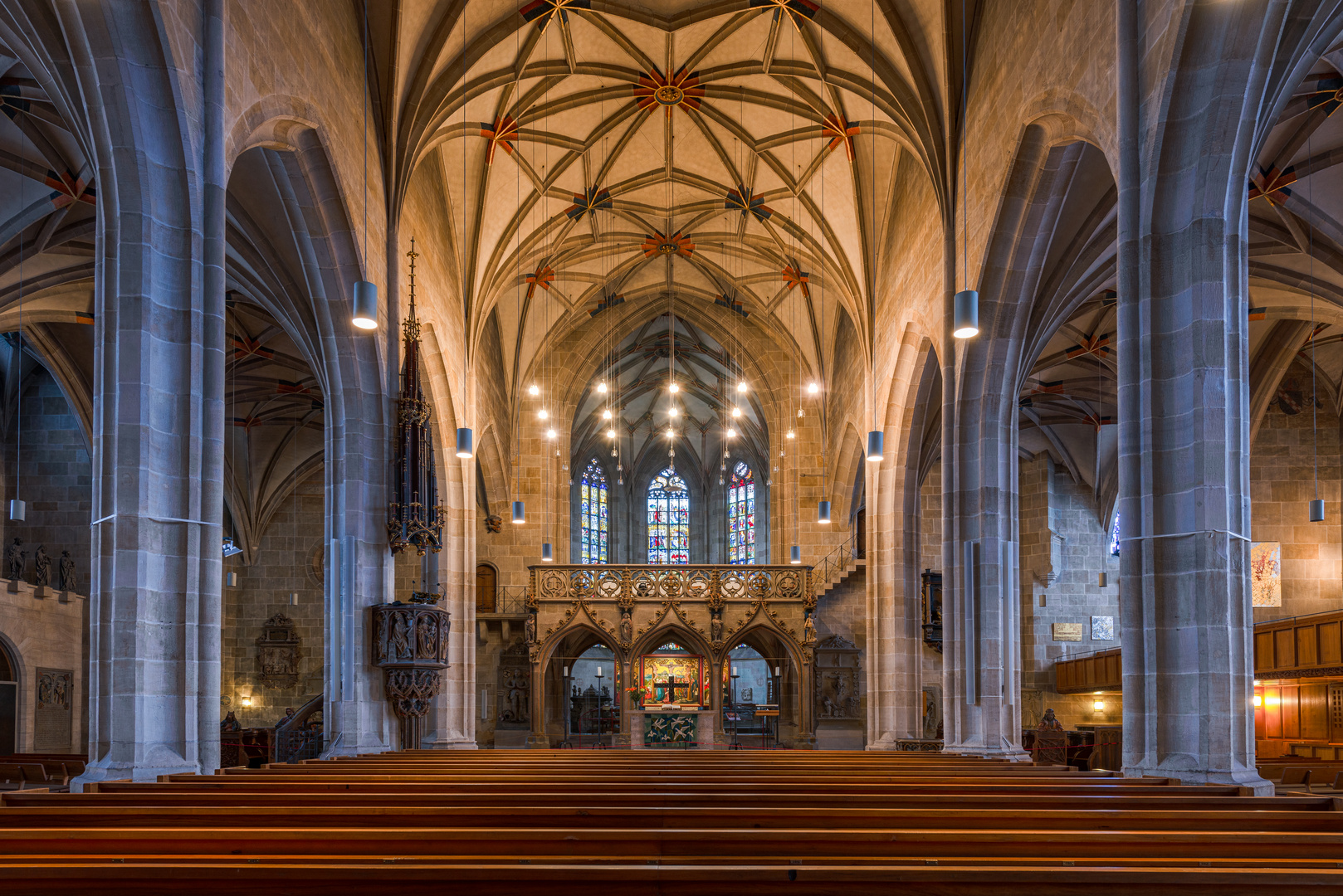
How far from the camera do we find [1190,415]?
9305 mm

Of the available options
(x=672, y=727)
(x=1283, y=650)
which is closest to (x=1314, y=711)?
(x=1283, y=650)

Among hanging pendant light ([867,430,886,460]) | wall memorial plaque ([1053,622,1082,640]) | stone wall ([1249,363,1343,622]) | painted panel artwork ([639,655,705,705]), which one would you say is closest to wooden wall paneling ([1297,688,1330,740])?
stone wall ([1249,363,1343,622])

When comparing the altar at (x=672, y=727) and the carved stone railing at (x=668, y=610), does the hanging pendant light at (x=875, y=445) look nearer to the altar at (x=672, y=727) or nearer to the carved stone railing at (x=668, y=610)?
the altar at (x=672, y=727)

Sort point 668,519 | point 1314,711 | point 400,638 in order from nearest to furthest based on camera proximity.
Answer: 1. point 400,638
2. point 1314,711
3. point 668,519

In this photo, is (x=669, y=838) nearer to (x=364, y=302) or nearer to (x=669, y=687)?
(x=364, y=302)

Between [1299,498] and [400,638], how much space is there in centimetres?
2141

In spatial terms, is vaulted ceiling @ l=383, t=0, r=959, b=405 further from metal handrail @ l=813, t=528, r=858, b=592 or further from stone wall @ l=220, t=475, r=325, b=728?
stone wall @ l=220, t=475, r=325, b=728

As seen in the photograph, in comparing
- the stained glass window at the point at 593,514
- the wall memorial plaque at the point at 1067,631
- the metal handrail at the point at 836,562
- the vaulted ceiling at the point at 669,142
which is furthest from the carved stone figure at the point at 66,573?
the wall memorial plaque at the point at 1067,631

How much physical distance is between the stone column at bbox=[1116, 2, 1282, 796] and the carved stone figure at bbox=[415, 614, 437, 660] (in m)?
10.5

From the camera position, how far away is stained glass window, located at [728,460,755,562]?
4062 cm

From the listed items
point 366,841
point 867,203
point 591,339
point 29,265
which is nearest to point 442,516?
point 29,265

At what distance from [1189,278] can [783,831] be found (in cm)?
701

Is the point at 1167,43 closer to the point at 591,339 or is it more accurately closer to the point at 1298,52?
the point at 1298,52

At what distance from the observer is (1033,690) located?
31734 mm
